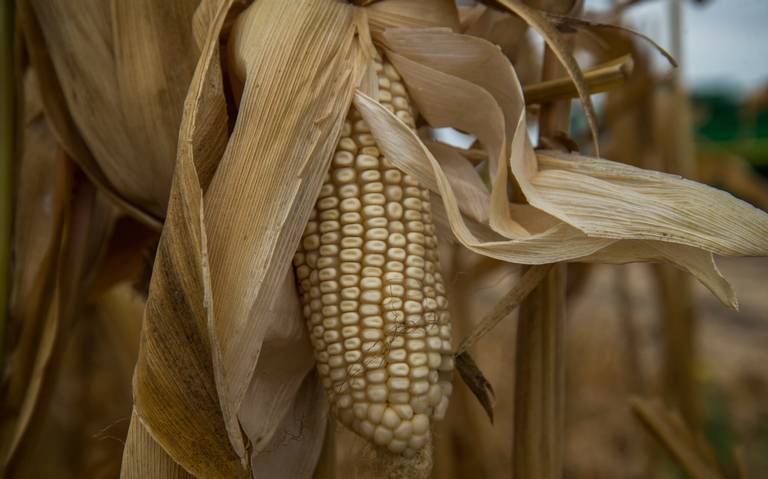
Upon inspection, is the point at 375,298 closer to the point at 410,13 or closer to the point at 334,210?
the point at 334,210

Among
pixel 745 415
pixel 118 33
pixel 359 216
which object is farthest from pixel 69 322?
pixel 745 415

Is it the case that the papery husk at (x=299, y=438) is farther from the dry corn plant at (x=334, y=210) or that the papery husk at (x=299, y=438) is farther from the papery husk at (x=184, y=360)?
the papery husk at (x=184, y=360)

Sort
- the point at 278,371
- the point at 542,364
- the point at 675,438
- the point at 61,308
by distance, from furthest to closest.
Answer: the point at 675,438, the point at 61,308, the point at 542,364, the point at 278,371

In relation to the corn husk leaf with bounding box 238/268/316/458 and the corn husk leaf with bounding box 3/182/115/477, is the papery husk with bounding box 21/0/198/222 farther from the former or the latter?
the corn husk leaf with bounding box 238/268/316/458

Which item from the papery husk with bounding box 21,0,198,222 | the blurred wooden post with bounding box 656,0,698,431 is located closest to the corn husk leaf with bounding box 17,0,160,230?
the papery husk with bounding box 21,0,198,222

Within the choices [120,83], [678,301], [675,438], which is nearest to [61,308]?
[120,83]

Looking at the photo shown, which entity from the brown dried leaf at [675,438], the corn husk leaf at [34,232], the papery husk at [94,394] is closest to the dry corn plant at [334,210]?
the corn husk leaf at [34,232]

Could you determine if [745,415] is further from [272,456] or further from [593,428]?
[272,456]
